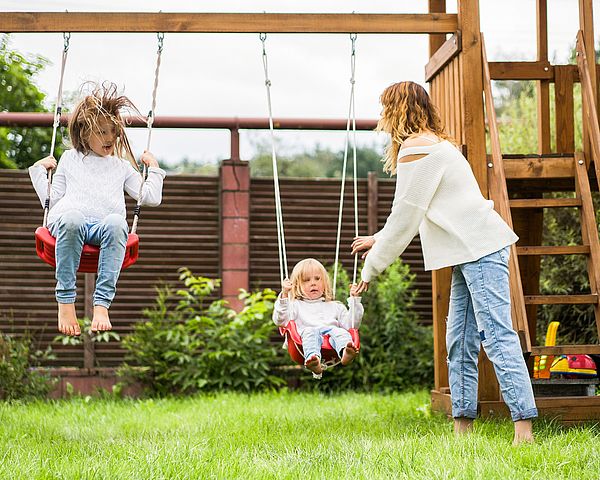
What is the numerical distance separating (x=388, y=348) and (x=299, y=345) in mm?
2816

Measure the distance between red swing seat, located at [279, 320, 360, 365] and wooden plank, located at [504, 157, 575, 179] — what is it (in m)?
1.39

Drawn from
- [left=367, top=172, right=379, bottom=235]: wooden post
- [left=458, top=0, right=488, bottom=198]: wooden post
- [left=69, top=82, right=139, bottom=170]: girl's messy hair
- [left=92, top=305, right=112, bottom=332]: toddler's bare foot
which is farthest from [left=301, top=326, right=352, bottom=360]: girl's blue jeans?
[left=367, top=172, right=379, bottom=235]: wooden post

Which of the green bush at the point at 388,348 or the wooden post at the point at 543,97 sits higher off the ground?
the wooden post at the point at 543,97

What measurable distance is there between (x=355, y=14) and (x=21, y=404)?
3978 millimetres

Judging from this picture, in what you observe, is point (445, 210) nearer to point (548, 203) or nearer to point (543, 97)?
point (548, 203)

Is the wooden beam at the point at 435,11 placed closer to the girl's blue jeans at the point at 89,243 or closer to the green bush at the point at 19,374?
the girl's blue jeans at the point at 89,243

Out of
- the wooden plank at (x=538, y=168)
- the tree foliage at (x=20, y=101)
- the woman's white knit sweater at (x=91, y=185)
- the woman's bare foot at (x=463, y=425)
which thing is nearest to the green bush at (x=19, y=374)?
the tree foliage at (x=20, y=101)

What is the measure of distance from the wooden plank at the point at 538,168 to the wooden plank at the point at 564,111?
0.52 m

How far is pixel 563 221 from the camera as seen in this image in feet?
26.8

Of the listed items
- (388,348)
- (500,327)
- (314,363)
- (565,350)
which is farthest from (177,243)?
(500,327)

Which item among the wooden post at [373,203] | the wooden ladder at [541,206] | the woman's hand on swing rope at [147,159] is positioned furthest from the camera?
the wooden post at [373,203]

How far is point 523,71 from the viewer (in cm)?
624

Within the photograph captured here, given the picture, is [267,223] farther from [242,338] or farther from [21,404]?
[21,404]

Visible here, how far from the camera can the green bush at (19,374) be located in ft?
24.0
